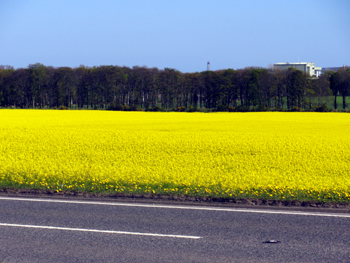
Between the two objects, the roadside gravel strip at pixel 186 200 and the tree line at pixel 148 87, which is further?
the tree line at pixel 148 87

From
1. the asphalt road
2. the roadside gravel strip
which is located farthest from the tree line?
the asphalt road

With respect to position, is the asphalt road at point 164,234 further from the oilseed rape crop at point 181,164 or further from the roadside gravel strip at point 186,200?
the oilseed rape crop at point 181,164

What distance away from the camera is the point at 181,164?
44.1ft

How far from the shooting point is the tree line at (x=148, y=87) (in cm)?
6475

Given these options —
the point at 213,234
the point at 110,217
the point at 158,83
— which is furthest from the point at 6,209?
the point at 158,83

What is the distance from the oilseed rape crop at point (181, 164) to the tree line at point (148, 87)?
46.8 m

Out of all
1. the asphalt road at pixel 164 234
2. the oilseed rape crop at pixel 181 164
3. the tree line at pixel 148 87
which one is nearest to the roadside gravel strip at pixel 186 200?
the oilseed rape crop at pixel 181 164

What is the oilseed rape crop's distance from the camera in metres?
10.3

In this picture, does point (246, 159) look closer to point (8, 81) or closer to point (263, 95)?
point (263, 95)

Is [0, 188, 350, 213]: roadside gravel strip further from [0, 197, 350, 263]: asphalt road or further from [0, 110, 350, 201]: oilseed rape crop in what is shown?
[0, 197, 350, 263]: asphalt road

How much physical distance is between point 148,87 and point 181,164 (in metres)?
53.5

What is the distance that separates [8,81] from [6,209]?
6508 cm

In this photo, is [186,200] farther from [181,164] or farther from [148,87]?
[148,87]

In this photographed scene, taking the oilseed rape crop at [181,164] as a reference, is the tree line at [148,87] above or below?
above
